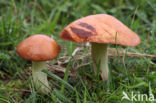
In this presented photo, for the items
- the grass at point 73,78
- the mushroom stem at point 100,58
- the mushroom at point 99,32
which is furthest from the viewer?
the mushroom stem at point 100,58

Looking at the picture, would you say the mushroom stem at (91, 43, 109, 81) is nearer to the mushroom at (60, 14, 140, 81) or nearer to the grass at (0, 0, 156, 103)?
the grass at (0, 0, 156, 103)

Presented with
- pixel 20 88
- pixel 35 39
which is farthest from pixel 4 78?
pixel 35 39

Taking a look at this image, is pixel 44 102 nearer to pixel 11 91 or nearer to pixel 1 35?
pixel 11 91

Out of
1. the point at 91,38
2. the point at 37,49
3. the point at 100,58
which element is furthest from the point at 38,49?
the point at 100,58

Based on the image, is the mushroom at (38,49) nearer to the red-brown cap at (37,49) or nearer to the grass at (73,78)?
the red-brown cap at (37,49)

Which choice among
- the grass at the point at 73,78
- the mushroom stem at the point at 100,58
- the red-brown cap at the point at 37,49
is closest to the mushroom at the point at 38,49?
the red-brown cap at the point at 37,49
